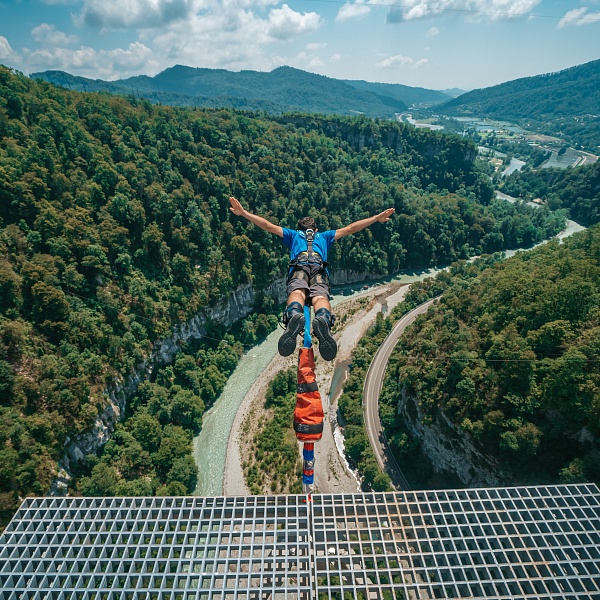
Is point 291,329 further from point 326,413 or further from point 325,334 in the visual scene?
point 326,413

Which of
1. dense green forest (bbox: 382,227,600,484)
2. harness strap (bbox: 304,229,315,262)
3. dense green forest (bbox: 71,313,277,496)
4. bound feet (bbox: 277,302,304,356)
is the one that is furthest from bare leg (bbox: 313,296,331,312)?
dense green forest (bbox: 71,313,277,496)

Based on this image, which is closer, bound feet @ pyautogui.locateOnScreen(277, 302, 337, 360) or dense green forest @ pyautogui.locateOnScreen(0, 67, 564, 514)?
bound feet @ pyautogui.locateOnScreen(277, 302, 337, 360)

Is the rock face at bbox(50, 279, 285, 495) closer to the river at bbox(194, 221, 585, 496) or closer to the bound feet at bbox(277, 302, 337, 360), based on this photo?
the river at bbox(194, 221, 585, 496)

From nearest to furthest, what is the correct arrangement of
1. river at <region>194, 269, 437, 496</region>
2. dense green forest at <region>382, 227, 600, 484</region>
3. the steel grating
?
the steel grating
dense green forest at <region>382, 227, 600, 484</region>
river at <region>194, 269, 437, 496</region>

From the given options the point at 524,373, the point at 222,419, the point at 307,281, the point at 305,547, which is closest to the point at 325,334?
the point at 307,281

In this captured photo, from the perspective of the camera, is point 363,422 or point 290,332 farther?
point 363,422
